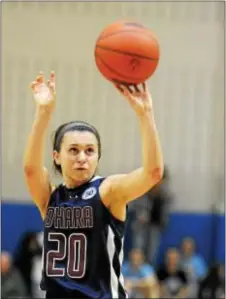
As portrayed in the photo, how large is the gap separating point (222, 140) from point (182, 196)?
922 mm

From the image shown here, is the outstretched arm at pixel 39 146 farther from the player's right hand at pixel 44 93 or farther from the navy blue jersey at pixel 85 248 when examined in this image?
the navy blue jersey at pixel 85 248

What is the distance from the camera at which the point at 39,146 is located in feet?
11.9

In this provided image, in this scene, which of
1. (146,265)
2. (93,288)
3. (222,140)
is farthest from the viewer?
(222,140)

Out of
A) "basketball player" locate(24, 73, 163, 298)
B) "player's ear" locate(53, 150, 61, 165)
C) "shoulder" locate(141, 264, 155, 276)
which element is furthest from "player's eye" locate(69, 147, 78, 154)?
"shoulder" locate(141, 264, 155, 276)

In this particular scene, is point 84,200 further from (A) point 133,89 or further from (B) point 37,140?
(A) point 133,89

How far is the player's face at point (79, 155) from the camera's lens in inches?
140

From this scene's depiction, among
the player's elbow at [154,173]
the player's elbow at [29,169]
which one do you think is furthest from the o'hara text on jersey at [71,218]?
the player's elbow at [154,173]

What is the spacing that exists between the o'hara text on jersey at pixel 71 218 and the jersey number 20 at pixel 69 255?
47 mm

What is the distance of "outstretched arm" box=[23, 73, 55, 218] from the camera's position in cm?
361

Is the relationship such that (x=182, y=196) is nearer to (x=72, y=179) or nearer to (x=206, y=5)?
(x=206, y=5)

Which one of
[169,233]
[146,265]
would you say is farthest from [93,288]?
[169,233]

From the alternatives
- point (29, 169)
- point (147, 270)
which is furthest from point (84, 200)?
point (147, 270)

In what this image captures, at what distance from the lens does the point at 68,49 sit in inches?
386

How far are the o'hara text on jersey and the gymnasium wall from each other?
5965 millimetres
